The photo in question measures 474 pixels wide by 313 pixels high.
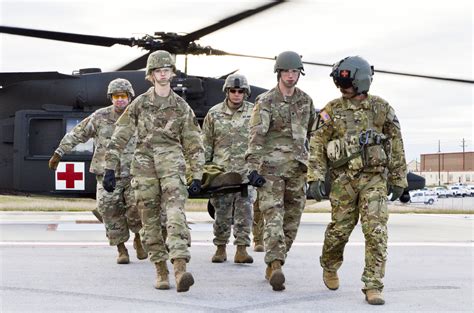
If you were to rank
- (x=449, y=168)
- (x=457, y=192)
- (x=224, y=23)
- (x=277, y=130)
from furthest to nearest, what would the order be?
(x=449, y=168), (x=457, y=192), (x=224, y=23), (x=277, y=130)

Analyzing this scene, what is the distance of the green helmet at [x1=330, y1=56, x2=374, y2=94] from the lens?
16.5 feet

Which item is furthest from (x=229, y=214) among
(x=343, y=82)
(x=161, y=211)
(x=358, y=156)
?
(x=343, y=82)

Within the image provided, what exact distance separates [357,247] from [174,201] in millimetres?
3276

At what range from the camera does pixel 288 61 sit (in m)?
5.55

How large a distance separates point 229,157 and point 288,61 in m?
1.69

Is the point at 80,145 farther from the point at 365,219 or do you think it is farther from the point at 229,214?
the point at 365,219

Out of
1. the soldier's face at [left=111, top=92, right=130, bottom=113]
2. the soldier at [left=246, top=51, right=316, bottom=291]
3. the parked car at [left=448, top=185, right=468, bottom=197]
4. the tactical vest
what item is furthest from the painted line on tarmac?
the parked car at [left=448, top=185, right=468, bottom=197]

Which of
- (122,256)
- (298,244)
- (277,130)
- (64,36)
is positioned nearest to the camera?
(277,130)

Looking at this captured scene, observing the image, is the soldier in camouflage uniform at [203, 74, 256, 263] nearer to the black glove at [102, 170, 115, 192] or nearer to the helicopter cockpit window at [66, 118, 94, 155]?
the black glove at [102, 170, 115, 192]

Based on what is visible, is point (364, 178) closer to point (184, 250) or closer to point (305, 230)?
point (184, 250)

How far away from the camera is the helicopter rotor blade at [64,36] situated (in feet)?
28.2

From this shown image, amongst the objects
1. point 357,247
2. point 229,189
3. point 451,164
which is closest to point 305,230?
point 357,247

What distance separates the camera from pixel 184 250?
5.11 metres

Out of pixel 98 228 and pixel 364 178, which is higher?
pixel 364 178
